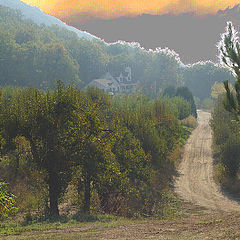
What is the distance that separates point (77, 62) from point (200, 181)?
87310 mm

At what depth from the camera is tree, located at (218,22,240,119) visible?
44.4 ft

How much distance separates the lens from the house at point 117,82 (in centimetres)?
10656

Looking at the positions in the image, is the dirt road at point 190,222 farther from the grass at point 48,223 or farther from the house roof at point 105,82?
the house roof at point 105,82

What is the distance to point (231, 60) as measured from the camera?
47.7ft

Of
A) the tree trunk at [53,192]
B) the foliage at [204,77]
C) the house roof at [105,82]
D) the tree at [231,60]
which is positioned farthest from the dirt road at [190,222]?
the foliage at [204,77]

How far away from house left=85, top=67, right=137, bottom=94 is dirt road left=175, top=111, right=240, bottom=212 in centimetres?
6183

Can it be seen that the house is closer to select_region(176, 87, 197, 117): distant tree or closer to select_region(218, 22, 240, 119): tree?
select_region(176, 87, 197, 117): distant tree

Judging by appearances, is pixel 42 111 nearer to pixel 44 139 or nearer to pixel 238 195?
pixel 44 139

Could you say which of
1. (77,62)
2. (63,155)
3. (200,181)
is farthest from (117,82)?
(63,155)

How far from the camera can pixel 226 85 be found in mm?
13406

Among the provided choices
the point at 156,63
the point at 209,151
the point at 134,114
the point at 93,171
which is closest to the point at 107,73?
the point at 156,63

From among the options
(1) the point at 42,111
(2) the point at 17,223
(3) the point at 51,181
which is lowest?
(2) the point at 17,223

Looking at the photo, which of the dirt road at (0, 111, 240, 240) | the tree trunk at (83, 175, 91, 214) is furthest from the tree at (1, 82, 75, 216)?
the dirt road at (0, 111, 240, 240)

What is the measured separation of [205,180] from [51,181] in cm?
1919
